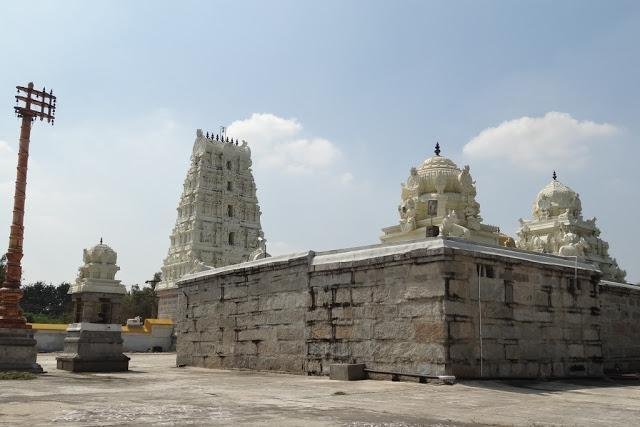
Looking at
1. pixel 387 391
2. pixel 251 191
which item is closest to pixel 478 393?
pixel 387 391

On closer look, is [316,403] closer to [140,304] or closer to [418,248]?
[418,248]

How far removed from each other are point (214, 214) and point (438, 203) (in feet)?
98.6

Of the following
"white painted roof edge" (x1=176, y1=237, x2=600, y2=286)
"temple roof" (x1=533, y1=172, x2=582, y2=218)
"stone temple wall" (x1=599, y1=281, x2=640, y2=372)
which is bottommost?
"stone temple wall" (x1=599, y1=281, x2=640, y2=372)

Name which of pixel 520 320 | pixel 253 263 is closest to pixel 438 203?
pixel 253 263

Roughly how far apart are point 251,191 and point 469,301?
45182 millimetres

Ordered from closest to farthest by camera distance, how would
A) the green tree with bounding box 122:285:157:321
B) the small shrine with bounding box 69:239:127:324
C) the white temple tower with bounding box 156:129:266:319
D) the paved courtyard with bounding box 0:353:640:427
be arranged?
the paved courtyard with bounding box 0:353:640:427 → the small shrine with bounding box 69:239:127:324 → the white temple tower with bounding box 156:129:266:319 → the green tree with bounding box 122:285:157:321

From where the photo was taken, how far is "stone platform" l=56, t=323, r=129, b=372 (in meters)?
12.9

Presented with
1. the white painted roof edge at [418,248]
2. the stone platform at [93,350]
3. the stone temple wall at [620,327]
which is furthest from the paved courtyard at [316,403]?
the stone temple wall at [620,327]

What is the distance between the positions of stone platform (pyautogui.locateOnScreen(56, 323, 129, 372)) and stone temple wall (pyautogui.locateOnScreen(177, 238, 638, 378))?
2664 millimetres

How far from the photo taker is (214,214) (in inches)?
1991

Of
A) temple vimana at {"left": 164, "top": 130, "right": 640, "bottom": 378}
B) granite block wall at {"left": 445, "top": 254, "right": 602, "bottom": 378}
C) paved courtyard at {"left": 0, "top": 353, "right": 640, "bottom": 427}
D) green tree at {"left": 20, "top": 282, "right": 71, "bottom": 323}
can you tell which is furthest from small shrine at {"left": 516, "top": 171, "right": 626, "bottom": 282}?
green tree at {"left": 20, "top": 282, "right": 71, "bottom": 323}

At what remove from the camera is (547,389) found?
27.7 ft

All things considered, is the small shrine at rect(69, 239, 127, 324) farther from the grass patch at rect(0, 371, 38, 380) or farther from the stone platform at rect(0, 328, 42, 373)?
the grass patch at rect(0, 371, 38, 380)

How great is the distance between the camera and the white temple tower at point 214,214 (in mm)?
49406
